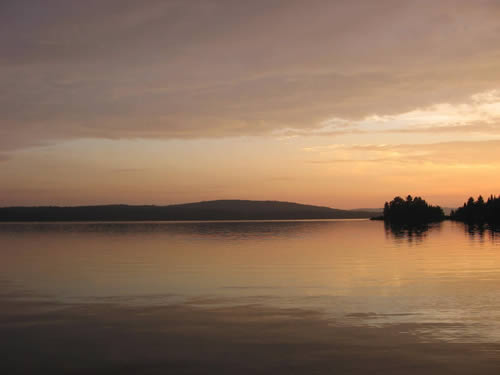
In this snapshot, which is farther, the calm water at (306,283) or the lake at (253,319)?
the calm water at (306,283)

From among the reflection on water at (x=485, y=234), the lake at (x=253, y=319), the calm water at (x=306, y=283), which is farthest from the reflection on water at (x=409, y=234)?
the lake at (x=253, y=319)

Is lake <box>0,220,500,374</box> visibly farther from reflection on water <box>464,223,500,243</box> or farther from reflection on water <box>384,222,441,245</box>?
reflection on water <box>384,222,441,245</box>

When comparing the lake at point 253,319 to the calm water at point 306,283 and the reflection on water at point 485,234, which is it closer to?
the calm water at point 306,283

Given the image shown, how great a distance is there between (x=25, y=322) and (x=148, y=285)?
39.0ft

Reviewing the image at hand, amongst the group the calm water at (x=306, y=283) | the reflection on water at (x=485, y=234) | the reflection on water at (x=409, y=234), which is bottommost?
the reflection on water at (x=409, y=234)

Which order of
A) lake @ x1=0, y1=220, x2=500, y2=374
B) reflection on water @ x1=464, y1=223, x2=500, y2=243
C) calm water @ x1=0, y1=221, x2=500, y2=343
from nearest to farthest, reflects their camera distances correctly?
1. lake @ x1=0, y1=220, x2=500, y2=374
2. calm water @ x1=0, y1=221, x2=500, y2=343
3. reflection on water @ x1=464, y1=223, x2=500, y2=243

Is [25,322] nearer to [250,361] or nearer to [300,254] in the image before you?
[250,361]

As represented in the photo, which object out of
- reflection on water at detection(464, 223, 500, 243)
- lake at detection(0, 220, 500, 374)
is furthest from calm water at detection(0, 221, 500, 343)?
reflection on water at detection(464, 223, 500, 243)

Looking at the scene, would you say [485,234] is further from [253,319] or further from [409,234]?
[253,319]

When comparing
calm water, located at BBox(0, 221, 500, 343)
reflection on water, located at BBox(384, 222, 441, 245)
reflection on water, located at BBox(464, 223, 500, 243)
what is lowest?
reflection on water, located at BBox(384, 222, 441, 245)

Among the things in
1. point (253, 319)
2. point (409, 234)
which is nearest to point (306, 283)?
point (253, 319)

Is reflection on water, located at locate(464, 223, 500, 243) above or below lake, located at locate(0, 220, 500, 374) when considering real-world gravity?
below

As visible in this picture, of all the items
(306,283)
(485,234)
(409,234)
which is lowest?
(409,234)

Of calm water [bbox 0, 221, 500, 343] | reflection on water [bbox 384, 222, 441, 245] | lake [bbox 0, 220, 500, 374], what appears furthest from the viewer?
reflection on water [bbox 384, 222, 441, 245]
